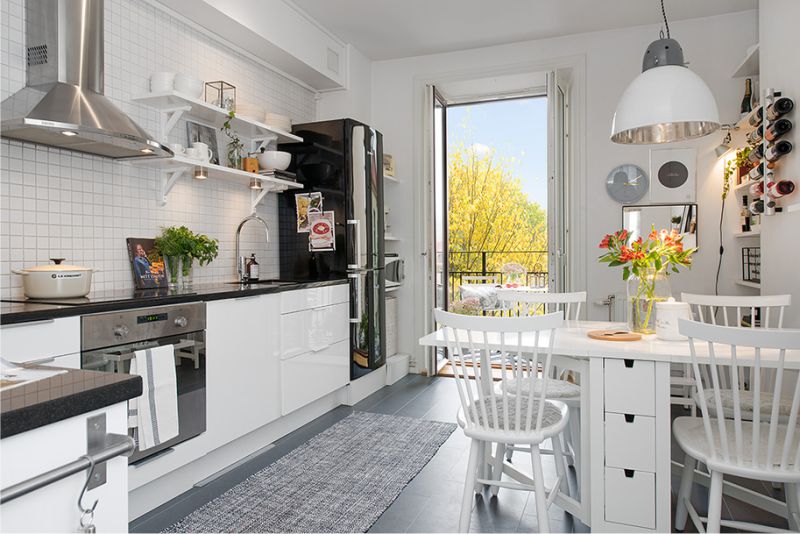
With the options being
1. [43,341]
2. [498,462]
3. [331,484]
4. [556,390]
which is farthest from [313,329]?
[43,341]

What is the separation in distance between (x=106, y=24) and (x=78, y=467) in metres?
2.69

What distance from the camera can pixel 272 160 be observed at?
3637mm

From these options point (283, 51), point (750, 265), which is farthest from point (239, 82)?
point (750, 265)

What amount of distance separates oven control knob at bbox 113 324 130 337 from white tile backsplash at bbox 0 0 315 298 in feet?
2.01

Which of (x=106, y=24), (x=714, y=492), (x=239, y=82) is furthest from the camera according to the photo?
(x=239, y=82)

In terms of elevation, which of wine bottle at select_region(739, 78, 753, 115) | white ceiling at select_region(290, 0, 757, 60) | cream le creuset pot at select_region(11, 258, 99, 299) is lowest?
cream le creuset pot at select_region(11, 258, 99, 299)

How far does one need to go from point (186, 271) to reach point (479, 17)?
2847 millimetres

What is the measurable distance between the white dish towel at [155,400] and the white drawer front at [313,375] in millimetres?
891

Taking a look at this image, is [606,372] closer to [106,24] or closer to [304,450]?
[304,450]

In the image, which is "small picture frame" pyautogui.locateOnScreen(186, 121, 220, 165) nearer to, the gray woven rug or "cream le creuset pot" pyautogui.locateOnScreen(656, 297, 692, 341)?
the gray woven rug

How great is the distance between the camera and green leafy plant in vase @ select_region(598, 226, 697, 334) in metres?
2.22

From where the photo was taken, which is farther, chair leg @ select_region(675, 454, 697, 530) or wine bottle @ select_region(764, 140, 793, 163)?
wine bottle @ select_region(764, 140, 793, 163)

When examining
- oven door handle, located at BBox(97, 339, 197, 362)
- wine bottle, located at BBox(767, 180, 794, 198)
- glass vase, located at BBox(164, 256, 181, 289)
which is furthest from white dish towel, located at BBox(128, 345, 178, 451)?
wine bottle, located at BBox(767, 180, 794, 198)

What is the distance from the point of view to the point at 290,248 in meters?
4.08
